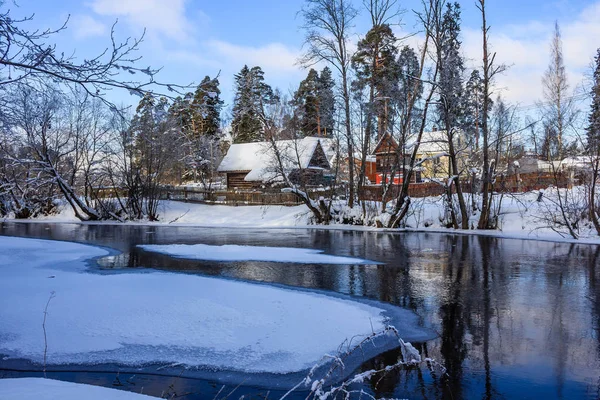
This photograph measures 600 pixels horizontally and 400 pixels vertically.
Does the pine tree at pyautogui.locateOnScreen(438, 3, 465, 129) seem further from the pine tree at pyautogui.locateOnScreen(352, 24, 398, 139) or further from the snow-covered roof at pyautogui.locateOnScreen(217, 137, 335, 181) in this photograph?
the snow-covered roof at pyautogui.locateOnScreen(217, 137, 335, 181)

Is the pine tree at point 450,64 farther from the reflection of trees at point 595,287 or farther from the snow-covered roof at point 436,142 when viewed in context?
the reflection of trees at point 595,287

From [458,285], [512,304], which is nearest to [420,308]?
[512,304]

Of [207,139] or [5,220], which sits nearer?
[5,220]

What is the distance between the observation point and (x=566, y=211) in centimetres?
2183

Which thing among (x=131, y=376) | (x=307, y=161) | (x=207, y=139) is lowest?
(x=131, y=376)

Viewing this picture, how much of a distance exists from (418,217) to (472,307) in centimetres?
1976

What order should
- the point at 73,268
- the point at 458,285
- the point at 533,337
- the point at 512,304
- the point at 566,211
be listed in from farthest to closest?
the point at 566,211 → the point at 73,268 → the point at 458,285 → the point at 512,304 → the point at 533,337

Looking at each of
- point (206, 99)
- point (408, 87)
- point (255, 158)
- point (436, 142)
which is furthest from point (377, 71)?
point (206, 99)

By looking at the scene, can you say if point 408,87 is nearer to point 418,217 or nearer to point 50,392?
point 418,217

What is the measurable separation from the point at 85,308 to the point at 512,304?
24.8 feet

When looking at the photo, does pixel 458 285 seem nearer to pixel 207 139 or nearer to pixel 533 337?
pixel 533 337

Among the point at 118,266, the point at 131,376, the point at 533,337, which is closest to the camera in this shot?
the point at 131,376

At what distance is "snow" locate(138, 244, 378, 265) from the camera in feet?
49.3

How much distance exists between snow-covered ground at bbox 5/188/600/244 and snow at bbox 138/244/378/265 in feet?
34.4
